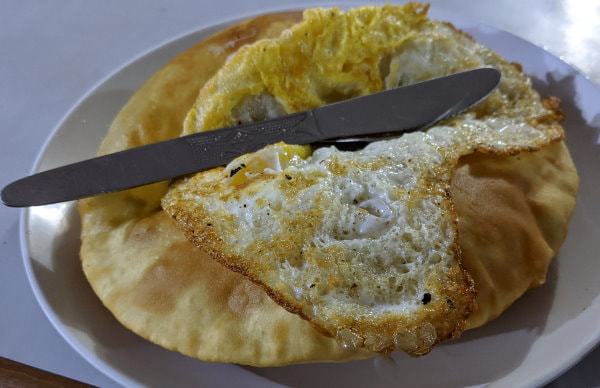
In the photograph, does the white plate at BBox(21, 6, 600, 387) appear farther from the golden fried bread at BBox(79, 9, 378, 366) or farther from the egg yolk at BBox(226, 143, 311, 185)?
the egg yolk at BBox(226, 143, 311, 185)

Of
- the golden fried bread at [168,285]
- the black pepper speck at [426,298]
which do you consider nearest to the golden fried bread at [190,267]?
the golden fried bread at [168,285]

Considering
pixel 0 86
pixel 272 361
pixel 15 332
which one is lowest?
pixel 15 332

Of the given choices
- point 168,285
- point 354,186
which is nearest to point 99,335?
point 168,285

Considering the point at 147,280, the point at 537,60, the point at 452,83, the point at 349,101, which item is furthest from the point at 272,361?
the point at 537,60

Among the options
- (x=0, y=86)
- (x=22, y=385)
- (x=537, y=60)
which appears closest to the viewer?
(x=22, y=385)

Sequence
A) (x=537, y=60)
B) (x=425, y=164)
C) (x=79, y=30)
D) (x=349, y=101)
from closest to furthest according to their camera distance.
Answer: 1. (x=425, y=164)
2. (x=349, y=101)
3. (x=537, y=60)
4. (x=79, y=30)

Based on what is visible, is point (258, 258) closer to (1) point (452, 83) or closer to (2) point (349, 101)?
(2) point (349, 101)

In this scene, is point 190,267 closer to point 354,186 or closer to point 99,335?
point 99,335
